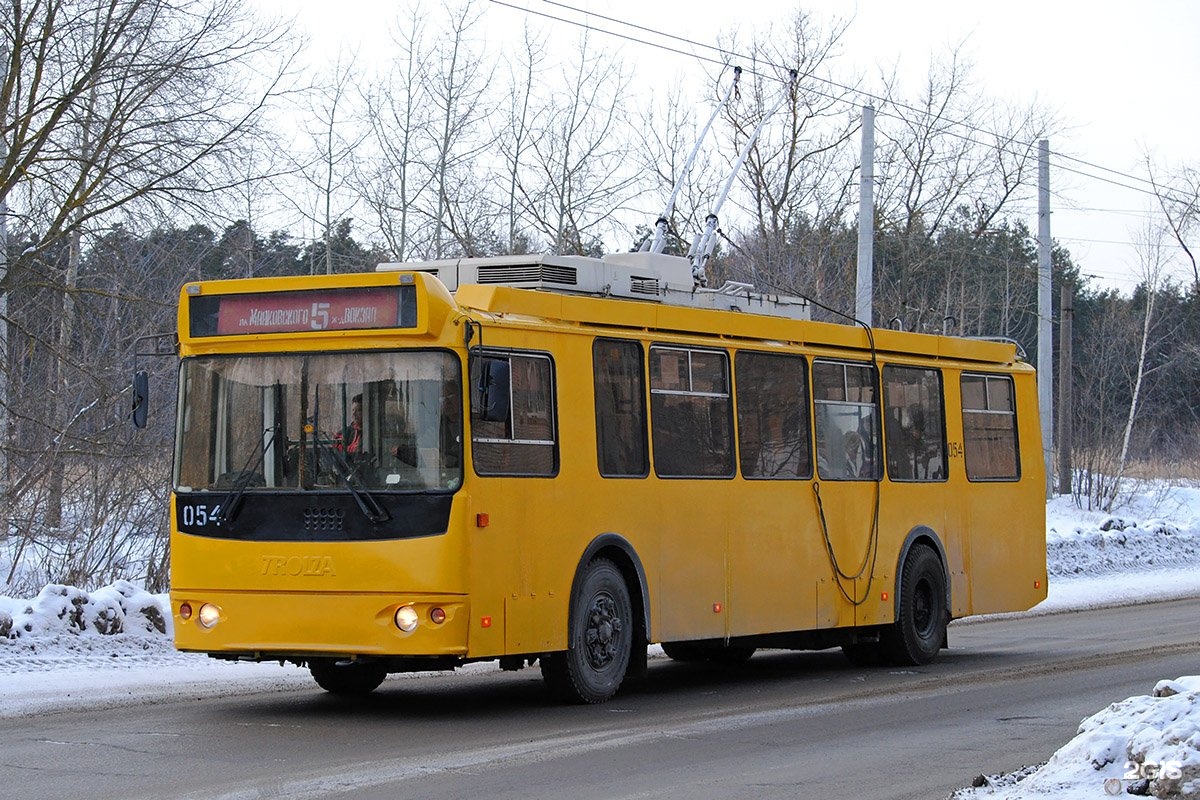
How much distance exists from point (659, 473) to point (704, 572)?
943mm

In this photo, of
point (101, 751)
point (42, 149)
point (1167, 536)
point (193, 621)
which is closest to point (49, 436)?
point (42, 149)

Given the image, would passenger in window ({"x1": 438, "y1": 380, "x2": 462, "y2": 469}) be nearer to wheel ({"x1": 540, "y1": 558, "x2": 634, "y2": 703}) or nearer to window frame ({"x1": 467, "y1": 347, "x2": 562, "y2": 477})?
window frame ({"x1": 467, "y1": 347, "x2": 562, "y2": 477})

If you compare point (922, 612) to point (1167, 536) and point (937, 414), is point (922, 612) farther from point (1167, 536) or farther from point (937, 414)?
point (1167, 536)

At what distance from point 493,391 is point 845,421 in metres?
5.14

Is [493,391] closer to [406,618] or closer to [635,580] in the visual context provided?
[406,618]

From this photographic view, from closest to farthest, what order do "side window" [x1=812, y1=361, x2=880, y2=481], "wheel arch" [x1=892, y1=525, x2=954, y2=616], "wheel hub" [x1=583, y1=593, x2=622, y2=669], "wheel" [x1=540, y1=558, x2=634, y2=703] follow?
"wheel" [x1=540, y1=558, x2=634, y2=703] < "wheel hub" [x1=583, y1=593, x2=622, y2=669] < "side window" [x1=812, y1=361, x2=880, y2=481] < "wheel arch" [x1=892, y1=525, x2=954, y2=616]

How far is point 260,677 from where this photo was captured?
13336mm

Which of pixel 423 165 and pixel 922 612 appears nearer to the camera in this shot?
pixel 922 612

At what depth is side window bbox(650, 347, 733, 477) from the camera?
1240cm

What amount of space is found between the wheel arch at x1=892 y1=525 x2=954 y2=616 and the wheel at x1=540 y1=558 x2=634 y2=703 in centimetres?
411

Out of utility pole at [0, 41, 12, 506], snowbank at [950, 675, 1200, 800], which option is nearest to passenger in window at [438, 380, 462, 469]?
snowbank at [950, 675, 1200, 800]

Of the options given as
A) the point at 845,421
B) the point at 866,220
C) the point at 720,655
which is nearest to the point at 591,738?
the point at 845,421

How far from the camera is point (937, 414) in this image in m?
16.0

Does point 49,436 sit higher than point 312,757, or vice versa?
point 49,436
